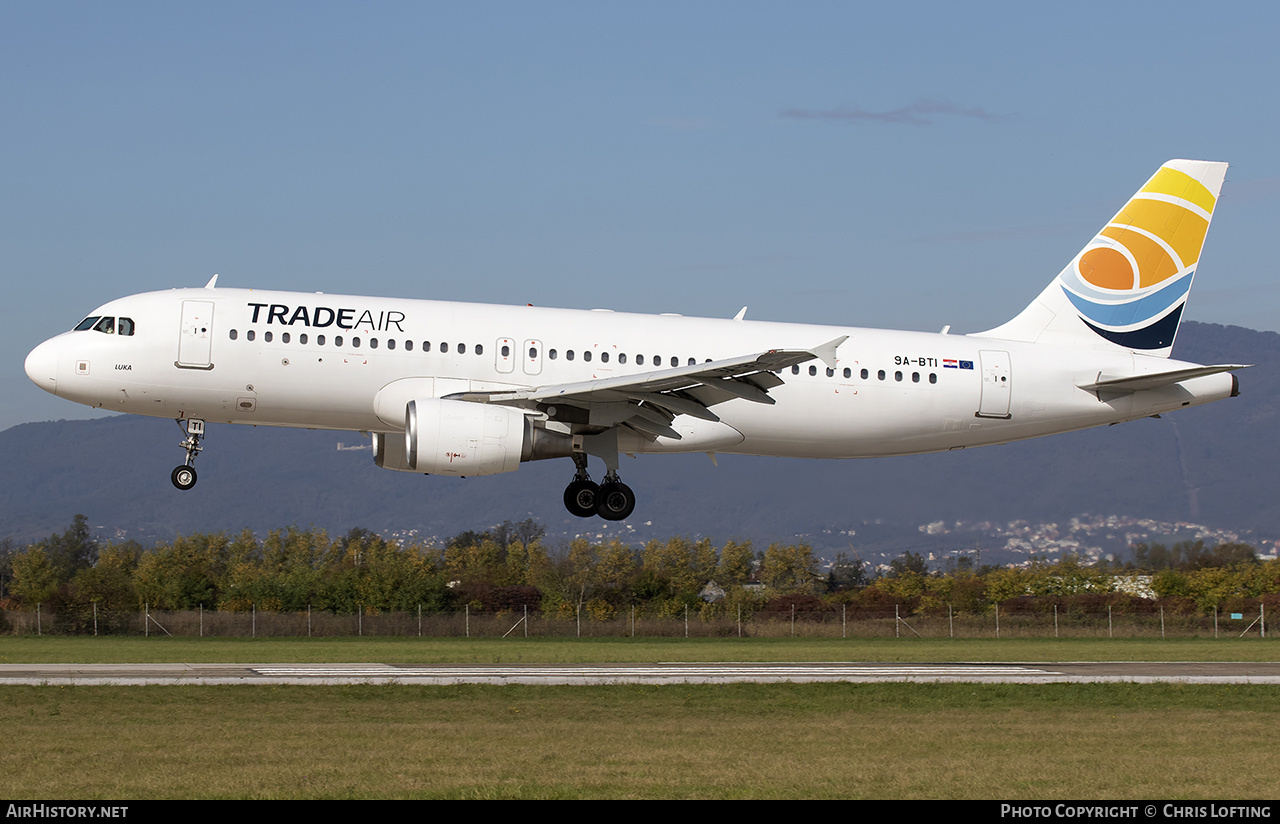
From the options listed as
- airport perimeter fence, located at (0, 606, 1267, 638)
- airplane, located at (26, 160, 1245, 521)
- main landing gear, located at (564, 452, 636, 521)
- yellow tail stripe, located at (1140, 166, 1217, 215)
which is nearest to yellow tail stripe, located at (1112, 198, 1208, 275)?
yellow tail stripe, located at (1140, 166, 1217, 215)

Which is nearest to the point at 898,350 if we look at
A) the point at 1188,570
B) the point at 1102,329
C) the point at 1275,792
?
the point at 1102,329

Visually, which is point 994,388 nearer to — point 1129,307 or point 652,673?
point 1129,307

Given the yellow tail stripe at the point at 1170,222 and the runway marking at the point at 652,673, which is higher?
the yellow tail stripe at the point at 1170,222

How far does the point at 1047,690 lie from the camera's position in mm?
27312

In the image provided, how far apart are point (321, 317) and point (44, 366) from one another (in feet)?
19.3

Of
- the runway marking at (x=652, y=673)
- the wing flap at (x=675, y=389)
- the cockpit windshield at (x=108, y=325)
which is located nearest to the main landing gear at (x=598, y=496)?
the wing flap at (x=675, y=389)

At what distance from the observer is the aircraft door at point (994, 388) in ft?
107

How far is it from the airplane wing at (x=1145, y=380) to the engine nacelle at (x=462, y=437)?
14178 millimetres

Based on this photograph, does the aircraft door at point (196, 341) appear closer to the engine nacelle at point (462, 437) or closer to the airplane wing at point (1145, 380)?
the engine nacelle at point (462, 437)

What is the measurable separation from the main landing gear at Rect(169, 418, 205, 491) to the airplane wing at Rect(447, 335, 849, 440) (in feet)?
18.3

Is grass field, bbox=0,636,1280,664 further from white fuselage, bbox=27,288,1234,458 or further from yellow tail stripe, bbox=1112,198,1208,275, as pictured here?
yellow tail stripe, bbox=1112,198,1208,275

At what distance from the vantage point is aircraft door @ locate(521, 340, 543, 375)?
97.4ft

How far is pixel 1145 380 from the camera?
3231 cm
